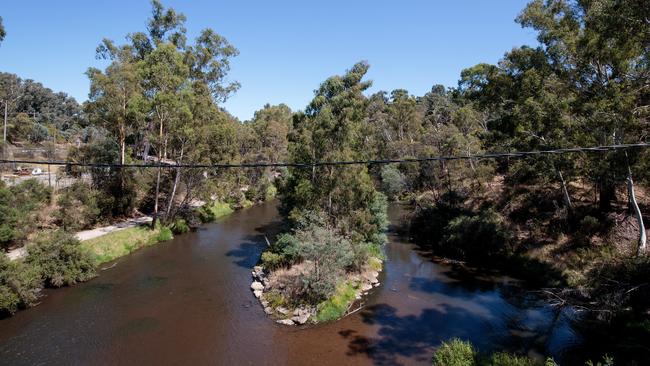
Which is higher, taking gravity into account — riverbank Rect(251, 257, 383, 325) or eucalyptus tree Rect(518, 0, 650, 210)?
eucalyptus tree Rect(518, 0, 650, 210)

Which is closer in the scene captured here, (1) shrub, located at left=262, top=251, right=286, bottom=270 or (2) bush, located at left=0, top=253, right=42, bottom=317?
(2) bush, located at left=0, top=253, right=42, bottom=317

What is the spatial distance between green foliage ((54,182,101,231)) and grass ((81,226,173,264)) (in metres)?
2.46

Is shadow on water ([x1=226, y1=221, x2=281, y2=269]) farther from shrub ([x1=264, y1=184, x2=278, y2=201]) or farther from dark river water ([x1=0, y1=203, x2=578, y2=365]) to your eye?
shrub ([x1=264, y1=184, x2=278, y2=201])

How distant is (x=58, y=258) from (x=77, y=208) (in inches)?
369

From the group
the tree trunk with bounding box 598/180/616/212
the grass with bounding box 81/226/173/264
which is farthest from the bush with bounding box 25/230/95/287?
the tree trunk with bounding box 598/180/616/212

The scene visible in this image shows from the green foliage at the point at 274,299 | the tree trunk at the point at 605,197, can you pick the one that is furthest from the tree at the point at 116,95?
the tree trunk at the point at 605,197

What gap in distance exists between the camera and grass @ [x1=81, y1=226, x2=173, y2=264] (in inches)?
1153

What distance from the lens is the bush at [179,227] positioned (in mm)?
37875

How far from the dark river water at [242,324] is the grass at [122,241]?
7.22 ft

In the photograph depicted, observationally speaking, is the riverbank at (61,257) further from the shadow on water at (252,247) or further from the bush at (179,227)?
the shadow on water at (252,247)

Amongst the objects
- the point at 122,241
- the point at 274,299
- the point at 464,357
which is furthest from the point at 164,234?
the point at 464,357

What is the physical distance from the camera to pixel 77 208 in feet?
105

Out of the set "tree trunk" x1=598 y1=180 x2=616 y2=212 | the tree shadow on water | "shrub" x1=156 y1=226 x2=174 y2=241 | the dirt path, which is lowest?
the tree shadow on water

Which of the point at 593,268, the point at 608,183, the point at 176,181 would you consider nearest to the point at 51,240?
the point at 176,181
